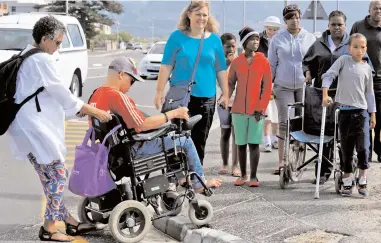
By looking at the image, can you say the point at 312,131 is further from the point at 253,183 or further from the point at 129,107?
the point at 129,107

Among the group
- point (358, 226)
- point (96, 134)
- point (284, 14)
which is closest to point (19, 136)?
point (96, 134)

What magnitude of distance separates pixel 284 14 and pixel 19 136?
4707mm

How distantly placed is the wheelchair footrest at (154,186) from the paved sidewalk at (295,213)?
55 cm

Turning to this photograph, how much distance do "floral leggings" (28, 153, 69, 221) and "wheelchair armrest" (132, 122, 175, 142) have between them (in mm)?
637

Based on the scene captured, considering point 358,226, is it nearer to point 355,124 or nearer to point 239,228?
point 239,228

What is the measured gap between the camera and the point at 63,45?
68.4ft

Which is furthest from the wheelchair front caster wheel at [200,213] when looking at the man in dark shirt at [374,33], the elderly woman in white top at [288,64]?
the man in dark shirt at [374,33]

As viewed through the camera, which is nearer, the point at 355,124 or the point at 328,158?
the point at 355,124

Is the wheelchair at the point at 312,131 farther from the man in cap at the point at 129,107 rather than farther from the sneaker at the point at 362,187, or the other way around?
the man in cap at the point at 129,107

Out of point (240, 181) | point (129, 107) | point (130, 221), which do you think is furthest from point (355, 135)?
point (130, 221)

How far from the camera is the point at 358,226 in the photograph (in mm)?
7355

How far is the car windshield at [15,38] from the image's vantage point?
19.5 metres

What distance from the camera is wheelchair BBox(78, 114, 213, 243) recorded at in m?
7.06

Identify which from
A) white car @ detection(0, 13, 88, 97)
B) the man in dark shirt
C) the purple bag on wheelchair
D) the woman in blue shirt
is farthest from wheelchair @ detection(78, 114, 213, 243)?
white car @ detection(0, 13, 88, 97)
